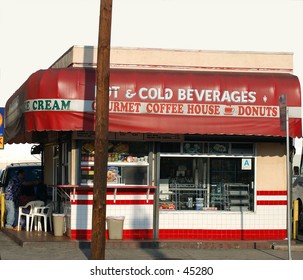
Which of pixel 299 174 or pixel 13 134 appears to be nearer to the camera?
pixel 13 134

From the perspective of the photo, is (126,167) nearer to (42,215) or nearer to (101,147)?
(42,215)

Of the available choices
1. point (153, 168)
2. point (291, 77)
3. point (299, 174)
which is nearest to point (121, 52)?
point (153, 168)

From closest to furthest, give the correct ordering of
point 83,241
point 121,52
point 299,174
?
point 83,241, point 121,52, point 299,174

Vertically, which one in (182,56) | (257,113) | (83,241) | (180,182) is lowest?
(83,241)

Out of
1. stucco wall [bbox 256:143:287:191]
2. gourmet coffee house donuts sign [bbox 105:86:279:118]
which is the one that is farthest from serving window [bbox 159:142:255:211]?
gourmet coffee house donuts sign [bbox 105:86:279:118]

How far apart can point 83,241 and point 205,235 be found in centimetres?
315

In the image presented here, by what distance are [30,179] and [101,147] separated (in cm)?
1389

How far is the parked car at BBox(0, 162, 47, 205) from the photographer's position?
23.5 m

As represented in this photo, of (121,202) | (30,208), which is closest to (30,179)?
(30,208)

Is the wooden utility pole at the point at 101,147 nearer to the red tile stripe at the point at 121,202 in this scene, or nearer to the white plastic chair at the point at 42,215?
the red tile stripe at the point at 121,202

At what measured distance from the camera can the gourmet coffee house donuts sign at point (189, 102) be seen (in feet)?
59.3

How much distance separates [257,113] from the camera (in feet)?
60.4

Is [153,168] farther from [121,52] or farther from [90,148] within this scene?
[121,52]

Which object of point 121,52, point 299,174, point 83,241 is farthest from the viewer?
point 299,174
